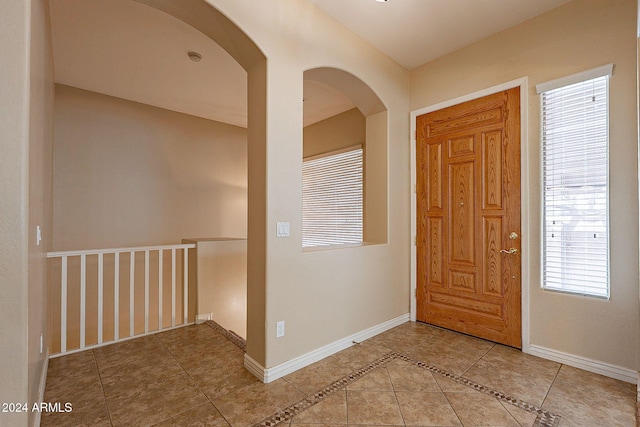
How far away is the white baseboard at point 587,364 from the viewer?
2.11 meters

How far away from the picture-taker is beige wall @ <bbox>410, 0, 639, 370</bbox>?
2.11m

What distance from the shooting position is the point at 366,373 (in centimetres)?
225

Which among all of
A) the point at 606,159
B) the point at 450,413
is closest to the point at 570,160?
the point at 606,159

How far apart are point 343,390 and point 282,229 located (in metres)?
1.20

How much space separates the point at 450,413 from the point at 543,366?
1.13 metres

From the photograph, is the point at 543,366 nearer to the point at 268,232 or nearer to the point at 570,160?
the point at 570,160

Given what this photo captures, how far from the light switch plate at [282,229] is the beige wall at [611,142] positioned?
2.09 meters

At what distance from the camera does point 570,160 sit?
238 centimetres

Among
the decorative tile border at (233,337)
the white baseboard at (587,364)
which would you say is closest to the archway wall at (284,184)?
the decorative tile border at (233,337)

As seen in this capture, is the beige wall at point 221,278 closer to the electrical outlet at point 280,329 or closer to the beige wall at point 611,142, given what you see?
the electrical outlet at point 280,329

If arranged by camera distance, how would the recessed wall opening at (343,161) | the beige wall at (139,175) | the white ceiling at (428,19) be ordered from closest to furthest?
the white ceiling at (428,19)
the recessed wall opening at (343,161)
the beige wall at (139,175)

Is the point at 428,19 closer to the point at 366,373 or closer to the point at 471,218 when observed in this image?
the point at 471,218

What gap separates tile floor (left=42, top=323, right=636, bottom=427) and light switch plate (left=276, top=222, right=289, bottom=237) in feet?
3.50

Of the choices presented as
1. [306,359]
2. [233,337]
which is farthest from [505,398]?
[233,337]
